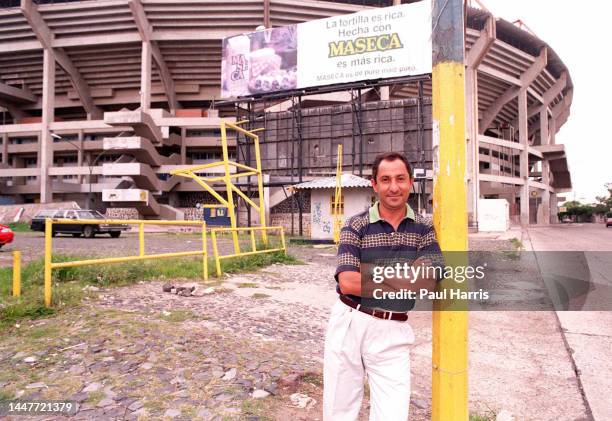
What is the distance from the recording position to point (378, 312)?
1.79 meters

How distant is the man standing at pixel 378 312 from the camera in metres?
1.76

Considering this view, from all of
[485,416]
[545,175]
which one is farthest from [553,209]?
[485,416]

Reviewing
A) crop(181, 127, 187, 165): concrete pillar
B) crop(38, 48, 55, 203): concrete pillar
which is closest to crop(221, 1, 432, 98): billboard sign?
crop(181, 127, 187, 165): concrete pillar

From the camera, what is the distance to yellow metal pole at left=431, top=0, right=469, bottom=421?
5.71ft

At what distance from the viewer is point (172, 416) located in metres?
2.45

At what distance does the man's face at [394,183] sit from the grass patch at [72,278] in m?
4.36

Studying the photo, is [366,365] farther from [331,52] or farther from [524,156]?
[524,156]

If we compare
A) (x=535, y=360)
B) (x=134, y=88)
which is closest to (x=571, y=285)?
(x=535, y=360)

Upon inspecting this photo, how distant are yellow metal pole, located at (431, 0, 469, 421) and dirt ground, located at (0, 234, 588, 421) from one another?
1.04 meters

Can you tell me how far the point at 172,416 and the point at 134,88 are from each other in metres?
46.2

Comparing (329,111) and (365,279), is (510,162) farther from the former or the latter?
(365,279)

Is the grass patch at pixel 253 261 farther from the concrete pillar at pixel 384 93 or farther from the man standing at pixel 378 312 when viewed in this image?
the concrete pillar at pixel 384 93

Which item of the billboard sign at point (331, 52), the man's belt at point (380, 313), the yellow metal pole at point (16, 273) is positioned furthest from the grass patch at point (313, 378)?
the billboard sign at point (331, 52)

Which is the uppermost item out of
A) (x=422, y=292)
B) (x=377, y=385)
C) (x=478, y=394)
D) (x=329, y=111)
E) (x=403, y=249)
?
(x=329, y=111)
